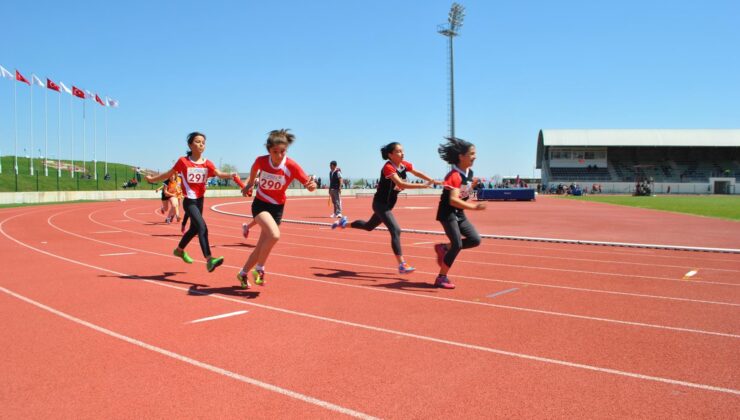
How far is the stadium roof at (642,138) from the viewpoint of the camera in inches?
2899

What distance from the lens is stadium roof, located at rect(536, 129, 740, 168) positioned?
73.6 meters

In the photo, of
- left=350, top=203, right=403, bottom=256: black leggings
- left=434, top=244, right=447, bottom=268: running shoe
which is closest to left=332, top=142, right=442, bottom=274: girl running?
left=350, top=203, right=403, bottom=256: black leggings

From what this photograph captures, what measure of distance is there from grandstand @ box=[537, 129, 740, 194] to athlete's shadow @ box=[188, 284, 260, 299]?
7155 cm

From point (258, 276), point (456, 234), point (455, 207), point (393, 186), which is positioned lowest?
point (258, 276)

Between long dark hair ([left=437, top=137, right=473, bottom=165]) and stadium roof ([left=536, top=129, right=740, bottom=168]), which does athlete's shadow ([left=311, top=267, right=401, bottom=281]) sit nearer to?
long dark hair ([left=437, top=137, right=473, bottom=165])

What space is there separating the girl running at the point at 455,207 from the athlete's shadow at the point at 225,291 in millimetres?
2457

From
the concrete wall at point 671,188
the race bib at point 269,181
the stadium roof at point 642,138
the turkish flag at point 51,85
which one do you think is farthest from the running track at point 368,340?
the stadium roof at point 642,138

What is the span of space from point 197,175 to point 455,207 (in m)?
3.71

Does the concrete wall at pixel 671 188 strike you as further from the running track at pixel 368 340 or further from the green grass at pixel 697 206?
the running track at pixel 368 340

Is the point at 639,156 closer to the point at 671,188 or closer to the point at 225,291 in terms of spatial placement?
the point at 671,188

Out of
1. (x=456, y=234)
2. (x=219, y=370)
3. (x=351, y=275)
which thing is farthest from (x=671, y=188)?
(x=219, y=370)

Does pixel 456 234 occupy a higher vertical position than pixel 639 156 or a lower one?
lower

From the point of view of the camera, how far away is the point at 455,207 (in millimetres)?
6934

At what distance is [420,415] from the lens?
3.15 metres
